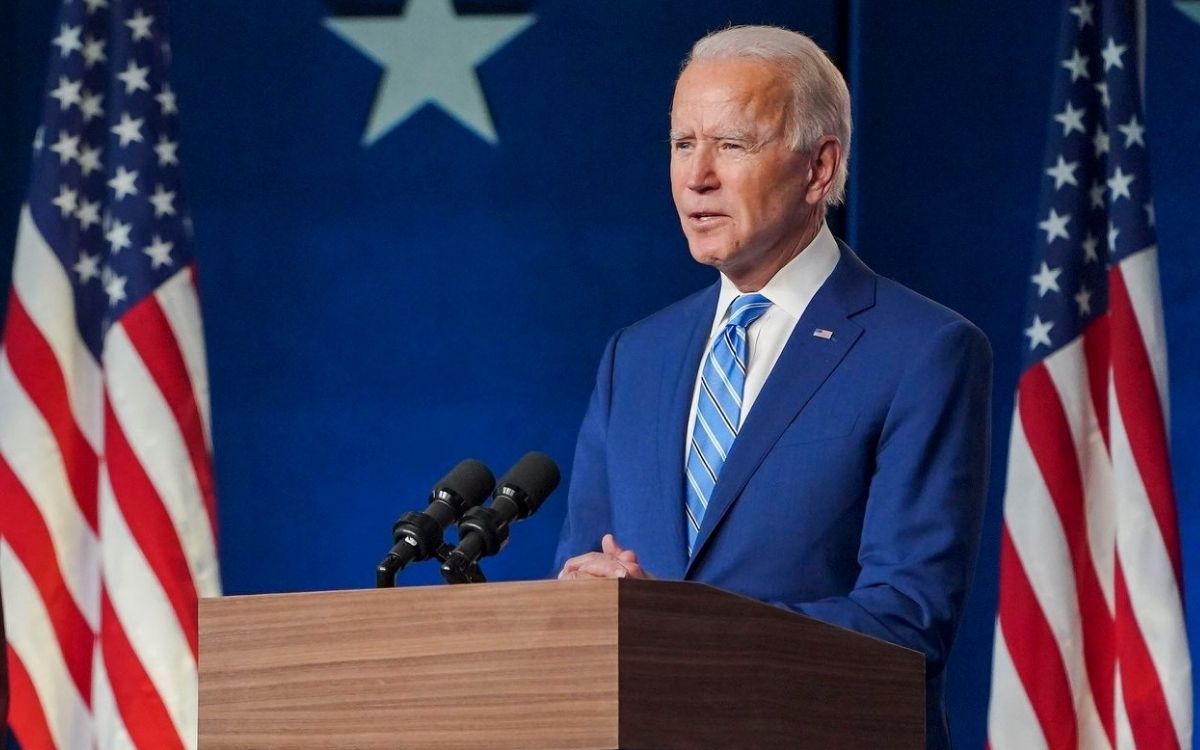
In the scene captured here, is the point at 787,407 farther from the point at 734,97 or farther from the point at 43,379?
the point at 43,379

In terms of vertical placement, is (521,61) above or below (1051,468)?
above

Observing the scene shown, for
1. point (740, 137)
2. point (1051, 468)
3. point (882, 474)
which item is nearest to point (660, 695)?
point (882, 474)

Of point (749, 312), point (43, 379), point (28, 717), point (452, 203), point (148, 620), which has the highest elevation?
point (452, 203)

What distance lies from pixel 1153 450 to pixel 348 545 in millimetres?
2074

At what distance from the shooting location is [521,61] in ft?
16.1

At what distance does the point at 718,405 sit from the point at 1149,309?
193 centimetres

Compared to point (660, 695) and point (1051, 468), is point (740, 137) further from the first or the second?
point (1051, 468)

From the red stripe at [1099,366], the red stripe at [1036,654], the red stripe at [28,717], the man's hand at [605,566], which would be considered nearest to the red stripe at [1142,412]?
the red stripe at [1099,366]

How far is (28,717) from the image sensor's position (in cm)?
433

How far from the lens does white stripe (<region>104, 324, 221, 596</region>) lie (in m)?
4.30

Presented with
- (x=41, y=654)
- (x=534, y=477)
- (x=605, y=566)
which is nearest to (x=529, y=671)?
(x=605, y=566)

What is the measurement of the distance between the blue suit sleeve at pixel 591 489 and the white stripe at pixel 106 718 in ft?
6.00

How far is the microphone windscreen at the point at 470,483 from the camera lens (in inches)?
84.7

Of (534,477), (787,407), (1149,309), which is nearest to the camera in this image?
(534,477)
